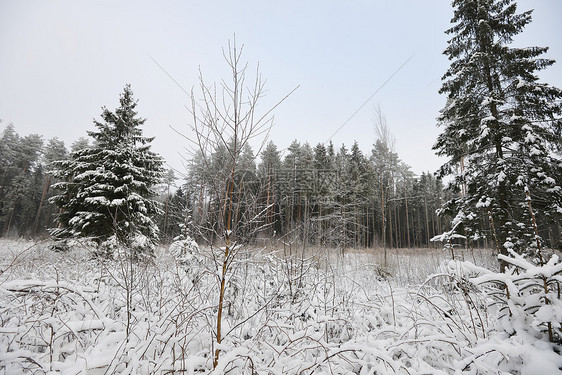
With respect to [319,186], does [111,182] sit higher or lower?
lower

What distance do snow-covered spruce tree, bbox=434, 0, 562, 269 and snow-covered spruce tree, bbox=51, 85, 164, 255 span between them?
1063 centimetres

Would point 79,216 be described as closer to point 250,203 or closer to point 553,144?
point 250,203

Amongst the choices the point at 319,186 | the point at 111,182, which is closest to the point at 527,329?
the point at 111,182

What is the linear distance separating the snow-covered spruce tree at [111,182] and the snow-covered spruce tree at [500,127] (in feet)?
34.9

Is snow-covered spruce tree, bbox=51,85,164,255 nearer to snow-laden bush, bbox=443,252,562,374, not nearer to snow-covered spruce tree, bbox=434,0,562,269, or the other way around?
snow-laden bush, bbox=443,252,562,374

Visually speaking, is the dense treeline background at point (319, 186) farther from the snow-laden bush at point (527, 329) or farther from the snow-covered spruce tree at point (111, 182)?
the snow-laden bush at point (527, 329)

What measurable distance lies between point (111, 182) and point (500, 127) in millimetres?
14148

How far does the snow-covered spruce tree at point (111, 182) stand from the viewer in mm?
8891

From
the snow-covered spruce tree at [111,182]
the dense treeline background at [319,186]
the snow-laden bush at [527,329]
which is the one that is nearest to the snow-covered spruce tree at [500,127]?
the dense treeline background at [319,186]

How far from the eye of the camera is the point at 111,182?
948cm

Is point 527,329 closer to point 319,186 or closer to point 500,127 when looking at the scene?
point 500,127

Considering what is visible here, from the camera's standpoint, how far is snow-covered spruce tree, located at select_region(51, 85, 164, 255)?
8.89 metres

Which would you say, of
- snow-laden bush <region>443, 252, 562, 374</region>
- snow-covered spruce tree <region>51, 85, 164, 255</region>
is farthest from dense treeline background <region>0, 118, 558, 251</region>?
snow-laden bush <region>443, 252, 562, 374</region>

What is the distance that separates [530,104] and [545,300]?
8.25m
